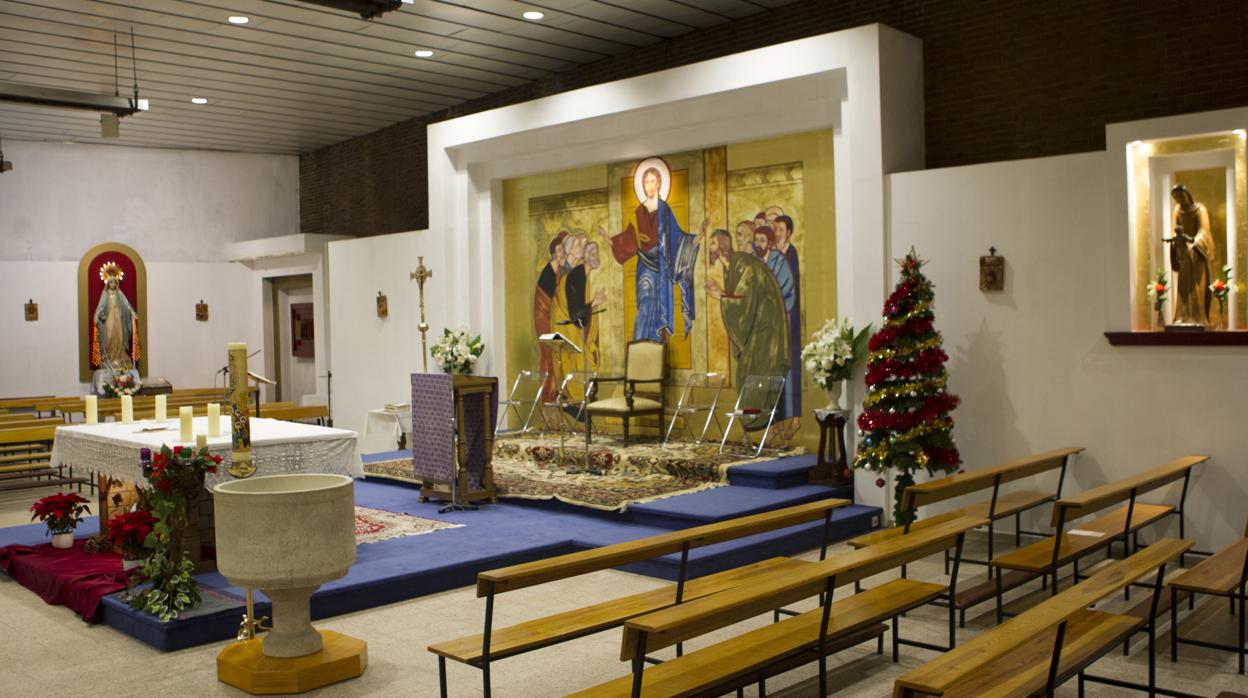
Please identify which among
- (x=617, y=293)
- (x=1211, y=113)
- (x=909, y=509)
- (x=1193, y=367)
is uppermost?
(x=1211, y=113)

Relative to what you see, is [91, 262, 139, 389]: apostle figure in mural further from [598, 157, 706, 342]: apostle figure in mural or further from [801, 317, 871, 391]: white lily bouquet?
[801, 317, 871, 391]: white lily bouquet

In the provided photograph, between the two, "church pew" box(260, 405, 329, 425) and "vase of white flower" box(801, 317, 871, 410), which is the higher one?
"vase of white flower" box(801, 317, 871, 410)

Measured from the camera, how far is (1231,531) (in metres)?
A: 6.59

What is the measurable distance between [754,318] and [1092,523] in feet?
13.3

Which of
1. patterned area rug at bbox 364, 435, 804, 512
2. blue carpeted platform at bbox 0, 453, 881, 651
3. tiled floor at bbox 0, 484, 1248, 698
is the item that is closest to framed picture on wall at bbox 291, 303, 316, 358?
patterned area rug at bbox 364, 435, 804, 512

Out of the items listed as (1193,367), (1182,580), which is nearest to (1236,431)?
(1193,367)

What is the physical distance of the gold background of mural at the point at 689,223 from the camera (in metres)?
9.13

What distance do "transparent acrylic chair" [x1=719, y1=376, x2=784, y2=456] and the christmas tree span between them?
199cm

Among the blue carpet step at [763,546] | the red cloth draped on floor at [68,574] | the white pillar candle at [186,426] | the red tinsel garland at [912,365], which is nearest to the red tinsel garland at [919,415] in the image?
the red tinsel garland at [912,365]

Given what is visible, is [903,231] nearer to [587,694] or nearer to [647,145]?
[647,145]

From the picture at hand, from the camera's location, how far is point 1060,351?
7246 mm

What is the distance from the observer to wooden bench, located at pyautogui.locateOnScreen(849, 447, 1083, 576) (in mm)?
5609

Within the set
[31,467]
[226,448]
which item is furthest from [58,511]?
[31,467]

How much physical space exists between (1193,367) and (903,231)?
2.15 meters
